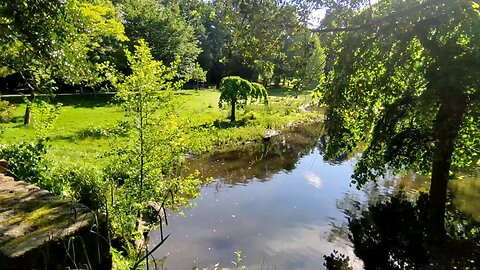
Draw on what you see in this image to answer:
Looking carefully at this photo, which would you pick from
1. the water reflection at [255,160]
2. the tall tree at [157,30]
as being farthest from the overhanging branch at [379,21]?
the tall tree at [157,30]

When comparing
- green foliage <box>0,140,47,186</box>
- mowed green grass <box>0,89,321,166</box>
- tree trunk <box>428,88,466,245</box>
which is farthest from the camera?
mowed green grass <box>0,89,321,166</box>

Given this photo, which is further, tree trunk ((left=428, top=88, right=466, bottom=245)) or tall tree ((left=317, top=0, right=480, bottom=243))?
tree trunk ((left=428, top=88, right=466, bottom=245))

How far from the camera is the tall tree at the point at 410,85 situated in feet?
22.2

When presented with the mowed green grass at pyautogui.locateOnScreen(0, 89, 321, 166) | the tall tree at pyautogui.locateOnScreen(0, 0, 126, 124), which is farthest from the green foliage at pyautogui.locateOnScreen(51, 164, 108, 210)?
the tall tree at pyautogui.locateOnScreen(0, 0, 126, 124)

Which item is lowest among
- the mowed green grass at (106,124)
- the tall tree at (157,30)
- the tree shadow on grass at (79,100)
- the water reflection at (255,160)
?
the water reflection at (255,160)

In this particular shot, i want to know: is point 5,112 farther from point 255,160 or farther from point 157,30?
point 157,30

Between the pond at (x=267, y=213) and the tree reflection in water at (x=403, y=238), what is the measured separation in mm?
404

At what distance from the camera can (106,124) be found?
11453mm

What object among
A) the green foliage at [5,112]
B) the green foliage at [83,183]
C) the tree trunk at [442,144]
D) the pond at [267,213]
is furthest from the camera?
the green foliage at [5,112]

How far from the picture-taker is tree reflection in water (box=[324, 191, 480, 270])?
8859mm

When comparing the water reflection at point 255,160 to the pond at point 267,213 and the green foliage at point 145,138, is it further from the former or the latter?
the green foliage at point 145,138

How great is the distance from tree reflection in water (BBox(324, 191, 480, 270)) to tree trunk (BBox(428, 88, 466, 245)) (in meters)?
0.61

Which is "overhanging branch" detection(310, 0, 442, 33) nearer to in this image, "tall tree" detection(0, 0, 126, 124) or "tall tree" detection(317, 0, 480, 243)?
"tall tree" detection(317, 0, 480, 243)

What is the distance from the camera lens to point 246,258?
11.1 m
